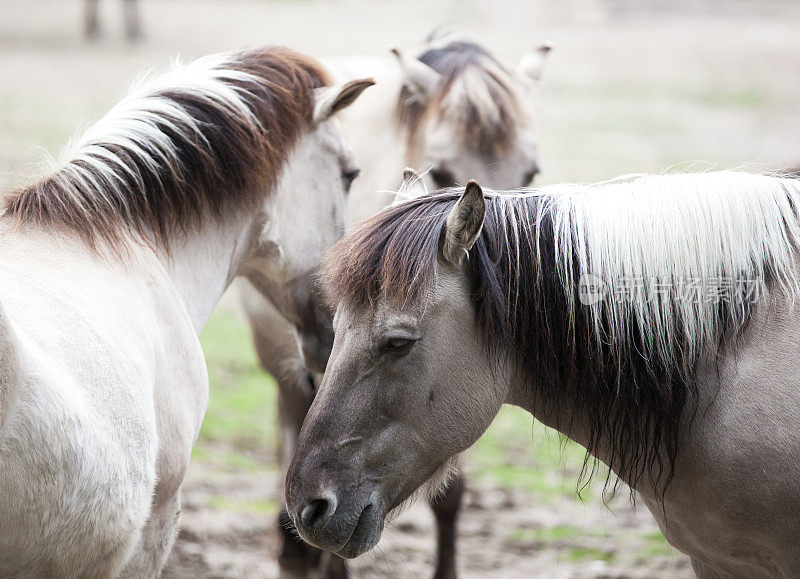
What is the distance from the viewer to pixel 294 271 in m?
3.39

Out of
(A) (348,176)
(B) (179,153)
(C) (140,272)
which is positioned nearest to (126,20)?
(A) (348,176)

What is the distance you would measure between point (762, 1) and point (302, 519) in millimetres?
27476

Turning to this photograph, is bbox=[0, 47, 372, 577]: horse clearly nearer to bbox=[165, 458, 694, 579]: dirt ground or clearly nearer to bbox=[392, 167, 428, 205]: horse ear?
bbox=[392, 167, 428, 205]: horse ear

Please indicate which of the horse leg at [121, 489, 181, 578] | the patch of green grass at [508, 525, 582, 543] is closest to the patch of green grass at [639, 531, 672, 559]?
the patch of green grass at [508, 525, 582, 543]

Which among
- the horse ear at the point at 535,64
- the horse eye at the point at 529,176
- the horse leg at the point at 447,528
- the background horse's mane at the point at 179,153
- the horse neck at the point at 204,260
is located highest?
the background horse's mane at the point at 179,153

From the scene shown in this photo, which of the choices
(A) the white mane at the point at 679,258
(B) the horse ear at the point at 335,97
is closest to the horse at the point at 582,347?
(A) the white mane at the point at 679,258

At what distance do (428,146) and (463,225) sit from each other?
2.20m

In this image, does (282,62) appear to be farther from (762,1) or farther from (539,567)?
(762,1)

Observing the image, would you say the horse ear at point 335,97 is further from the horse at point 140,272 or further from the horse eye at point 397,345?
the horse eye at point 397,345

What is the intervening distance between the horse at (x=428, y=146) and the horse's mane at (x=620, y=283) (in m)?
1.83

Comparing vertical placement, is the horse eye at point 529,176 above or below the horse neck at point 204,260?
below

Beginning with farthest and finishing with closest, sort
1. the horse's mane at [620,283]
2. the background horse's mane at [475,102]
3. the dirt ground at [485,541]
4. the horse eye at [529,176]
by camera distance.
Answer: the dirt ground at [485,541] < the horse eye at [529,176] < the background horse's mane at [475,102] < the horse's mane at [620,283]

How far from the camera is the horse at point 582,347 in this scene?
7.53 feet

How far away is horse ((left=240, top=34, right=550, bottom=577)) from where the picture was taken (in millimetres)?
4305
